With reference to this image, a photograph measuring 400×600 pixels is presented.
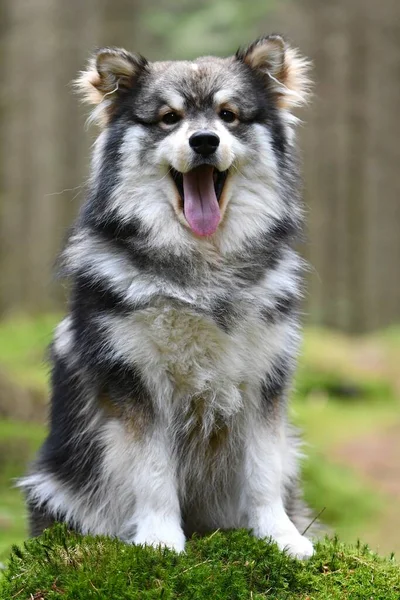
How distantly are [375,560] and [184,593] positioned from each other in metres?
0.90

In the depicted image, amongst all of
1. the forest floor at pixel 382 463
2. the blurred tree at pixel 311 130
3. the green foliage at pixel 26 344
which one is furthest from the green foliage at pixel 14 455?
the blurred tree at pixel 311 130

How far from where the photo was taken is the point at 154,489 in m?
3.74

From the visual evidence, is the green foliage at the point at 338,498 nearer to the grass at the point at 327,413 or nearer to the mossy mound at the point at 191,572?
the grass at the point at 327,413

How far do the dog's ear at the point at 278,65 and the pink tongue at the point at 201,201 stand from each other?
56 cm

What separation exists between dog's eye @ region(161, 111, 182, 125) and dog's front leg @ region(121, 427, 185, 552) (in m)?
1.31

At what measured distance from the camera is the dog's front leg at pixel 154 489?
373cm

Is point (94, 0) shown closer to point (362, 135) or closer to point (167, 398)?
point (362, 135)

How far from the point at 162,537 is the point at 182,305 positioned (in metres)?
0.95

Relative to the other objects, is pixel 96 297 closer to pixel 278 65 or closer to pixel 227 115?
pixel 227 115

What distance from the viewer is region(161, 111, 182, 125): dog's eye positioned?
390cm

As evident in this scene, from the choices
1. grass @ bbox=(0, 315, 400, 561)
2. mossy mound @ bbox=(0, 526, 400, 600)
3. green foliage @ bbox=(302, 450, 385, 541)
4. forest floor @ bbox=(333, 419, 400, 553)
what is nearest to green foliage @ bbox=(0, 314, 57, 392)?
grass @ bbox=(0, 315, 400, 561)

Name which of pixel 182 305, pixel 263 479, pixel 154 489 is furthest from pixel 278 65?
pixel 154 489

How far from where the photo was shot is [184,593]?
323 cm

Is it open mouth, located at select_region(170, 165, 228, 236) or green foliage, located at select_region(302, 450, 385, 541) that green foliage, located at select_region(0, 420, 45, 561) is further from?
open mouth, located at select_region(170, 165, 228, 236)
